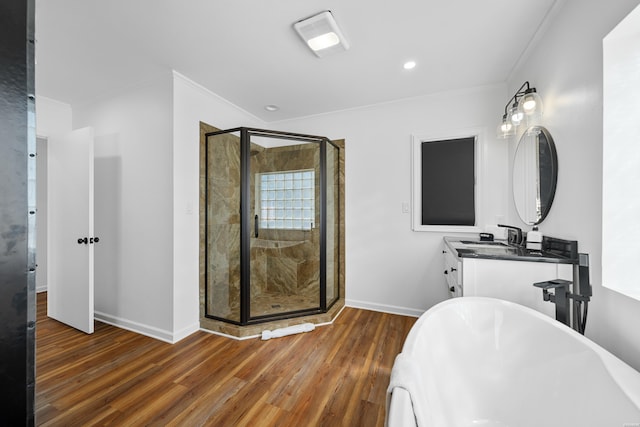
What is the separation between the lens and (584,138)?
1359mm

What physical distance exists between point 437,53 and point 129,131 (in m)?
2.93

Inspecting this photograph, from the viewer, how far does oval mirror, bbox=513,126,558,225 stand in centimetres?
171

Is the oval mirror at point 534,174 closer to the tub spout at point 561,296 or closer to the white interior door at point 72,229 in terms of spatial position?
the tub spout at point 561,296

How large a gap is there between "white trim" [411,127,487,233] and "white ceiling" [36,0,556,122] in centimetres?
46

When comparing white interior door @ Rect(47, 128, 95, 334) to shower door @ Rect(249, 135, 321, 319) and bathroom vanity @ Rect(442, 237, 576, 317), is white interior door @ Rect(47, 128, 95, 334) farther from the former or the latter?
bathroom vanity @ Rect(442, 237, 576, 317)

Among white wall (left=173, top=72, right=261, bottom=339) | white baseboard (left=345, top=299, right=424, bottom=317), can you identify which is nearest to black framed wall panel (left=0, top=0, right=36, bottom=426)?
white wall (left=173, top=72, right=261, bottom=339)

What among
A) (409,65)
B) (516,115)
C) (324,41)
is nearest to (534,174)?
(516,115)

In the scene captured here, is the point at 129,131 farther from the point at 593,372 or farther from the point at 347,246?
the point at 593,372

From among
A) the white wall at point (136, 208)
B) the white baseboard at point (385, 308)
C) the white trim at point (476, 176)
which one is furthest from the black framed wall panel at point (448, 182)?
the white wall at point (136, 208)

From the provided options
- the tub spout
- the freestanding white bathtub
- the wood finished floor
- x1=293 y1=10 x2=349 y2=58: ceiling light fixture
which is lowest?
the wood finished floor

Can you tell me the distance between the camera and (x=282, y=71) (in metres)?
2.29

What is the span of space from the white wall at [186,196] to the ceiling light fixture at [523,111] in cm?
279

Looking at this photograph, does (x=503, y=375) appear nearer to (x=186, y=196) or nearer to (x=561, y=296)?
(x=561, y=296)

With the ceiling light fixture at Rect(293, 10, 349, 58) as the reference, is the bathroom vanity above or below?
below
